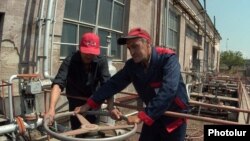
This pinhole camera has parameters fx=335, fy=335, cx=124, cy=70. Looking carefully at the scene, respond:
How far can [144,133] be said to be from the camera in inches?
137

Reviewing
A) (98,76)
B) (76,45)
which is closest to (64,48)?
(76,45)

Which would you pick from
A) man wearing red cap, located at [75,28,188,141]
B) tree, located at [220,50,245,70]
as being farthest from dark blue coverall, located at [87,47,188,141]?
tree, located at [220,50,245,70]

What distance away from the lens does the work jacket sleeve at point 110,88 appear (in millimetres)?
3381

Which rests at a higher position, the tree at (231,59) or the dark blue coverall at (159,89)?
the tree at (231,59)

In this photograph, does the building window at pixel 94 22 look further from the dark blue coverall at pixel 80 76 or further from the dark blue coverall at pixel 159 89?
the dark blue coverall at pixel 159 89

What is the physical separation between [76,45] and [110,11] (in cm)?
210

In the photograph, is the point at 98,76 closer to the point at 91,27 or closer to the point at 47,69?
the point at 47,69

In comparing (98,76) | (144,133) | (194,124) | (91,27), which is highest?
(91,27)

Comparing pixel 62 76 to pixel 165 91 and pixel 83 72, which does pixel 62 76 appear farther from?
pixel 165 91

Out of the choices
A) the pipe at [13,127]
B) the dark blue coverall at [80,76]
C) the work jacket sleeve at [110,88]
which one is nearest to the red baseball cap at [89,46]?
the dark blue coverall at [80,76]

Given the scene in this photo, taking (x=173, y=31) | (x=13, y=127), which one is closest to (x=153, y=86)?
(x=13, y=127)

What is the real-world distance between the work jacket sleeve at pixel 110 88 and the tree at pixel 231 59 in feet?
265

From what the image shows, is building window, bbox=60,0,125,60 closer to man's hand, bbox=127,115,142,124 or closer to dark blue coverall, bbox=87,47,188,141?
dark blue coverall, bbox=87,47,188,141

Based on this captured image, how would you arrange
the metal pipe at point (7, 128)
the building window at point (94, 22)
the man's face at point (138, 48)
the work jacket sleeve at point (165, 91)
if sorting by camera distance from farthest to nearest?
the building window at point (94, 22), the metal pipe at point (7, 128), the man's face at point (138, 48), the work jacket sleeve at point (165, 91)
